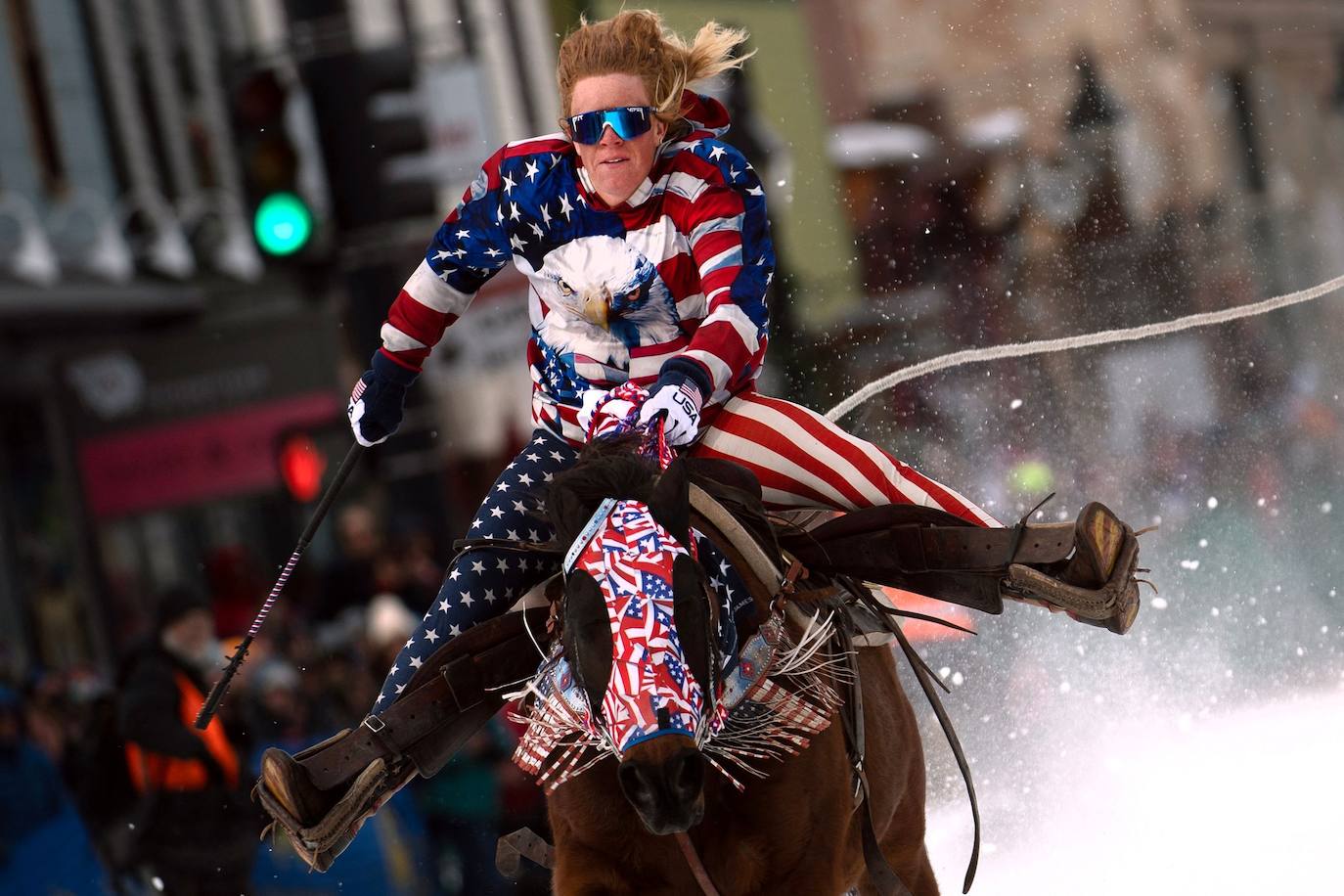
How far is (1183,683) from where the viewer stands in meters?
7.35

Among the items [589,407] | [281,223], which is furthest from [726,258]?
[281,223]

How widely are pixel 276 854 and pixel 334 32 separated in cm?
419

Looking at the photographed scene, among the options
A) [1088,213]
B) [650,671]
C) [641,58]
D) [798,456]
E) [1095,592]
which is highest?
[641,58]

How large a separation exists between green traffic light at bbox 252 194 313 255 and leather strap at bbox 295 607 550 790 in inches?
216

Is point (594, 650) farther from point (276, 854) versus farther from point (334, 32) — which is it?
point (334, 32)

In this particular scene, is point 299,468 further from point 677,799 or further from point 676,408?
point 677,799

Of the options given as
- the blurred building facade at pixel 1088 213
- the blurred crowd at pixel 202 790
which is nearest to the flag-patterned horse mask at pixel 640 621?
the blurred crowd at pixel 202 790

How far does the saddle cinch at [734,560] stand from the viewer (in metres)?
4.00

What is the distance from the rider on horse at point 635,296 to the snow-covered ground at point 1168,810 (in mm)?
2477

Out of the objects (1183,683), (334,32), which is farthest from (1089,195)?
(334,32)

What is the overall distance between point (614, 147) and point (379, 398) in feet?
3.29

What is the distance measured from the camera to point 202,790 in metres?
7.48

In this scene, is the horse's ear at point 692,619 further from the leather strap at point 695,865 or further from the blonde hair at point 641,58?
the blonde hair at point 641,58

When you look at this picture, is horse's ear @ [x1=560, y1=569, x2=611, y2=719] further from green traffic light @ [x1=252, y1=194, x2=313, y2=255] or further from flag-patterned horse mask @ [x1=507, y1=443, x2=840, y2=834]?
green traffic light @ [x1=252, y1=194, x2=313, y2=255]
